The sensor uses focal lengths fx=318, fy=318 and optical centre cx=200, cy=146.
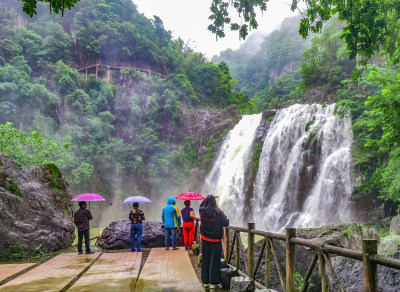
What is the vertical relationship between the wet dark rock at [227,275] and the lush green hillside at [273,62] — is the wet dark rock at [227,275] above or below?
below

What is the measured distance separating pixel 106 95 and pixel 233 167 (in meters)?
16.6

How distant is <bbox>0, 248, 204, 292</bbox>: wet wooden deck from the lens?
17.5 ft

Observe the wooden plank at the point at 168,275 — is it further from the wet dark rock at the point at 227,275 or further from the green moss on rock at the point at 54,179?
the green moss on rock at the point at 54,179

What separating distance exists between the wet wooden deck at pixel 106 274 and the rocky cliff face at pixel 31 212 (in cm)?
121

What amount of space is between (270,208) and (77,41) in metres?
30.1

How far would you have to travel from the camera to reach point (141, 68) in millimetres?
38406

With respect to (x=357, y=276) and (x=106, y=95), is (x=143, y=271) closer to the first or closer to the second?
(x=357, y=276)

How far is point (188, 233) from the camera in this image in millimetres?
9234

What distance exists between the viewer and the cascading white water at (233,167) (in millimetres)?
22111

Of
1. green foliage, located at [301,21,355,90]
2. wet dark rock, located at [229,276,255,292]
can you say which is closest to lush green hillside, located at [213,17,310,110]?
green foliage, located at [301,21,355,90]

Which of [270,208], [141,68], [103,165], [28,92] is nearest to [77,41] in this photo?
[141,68]

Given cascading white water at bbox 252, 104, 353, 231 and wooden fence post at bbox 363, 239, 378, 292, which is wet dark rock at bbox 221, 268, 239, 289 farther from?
cascading white water at bbox 252, 104, 353, 231

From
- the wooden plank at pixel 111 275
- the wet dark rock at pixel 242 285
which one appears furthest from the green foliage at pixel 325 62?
the wet dark rock at pixel 242 285

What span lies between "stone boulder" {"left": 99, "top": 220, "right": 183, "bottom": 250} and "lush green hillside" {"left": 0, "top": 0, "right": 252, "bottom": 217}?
16.6 meters
